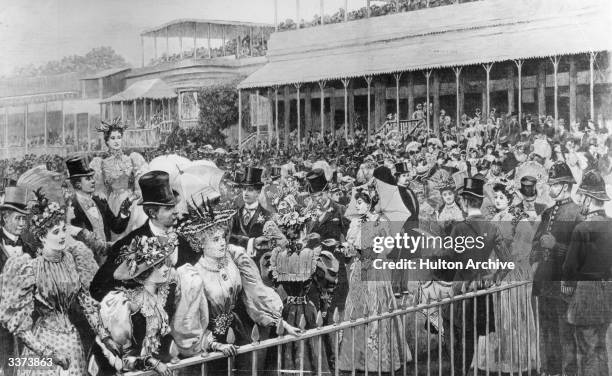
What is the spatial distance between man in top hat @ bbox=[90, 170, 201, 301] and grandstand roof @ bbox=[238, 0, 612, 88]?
1.13 metres

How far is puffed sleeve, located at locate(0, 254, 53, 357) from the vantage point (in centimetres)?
651

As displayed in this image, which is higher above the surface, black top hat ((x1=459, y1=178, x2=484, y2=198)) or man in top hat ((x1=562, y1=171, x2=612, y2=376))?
black top hat ((x1=459, y1=178, x2=484, y2=198))

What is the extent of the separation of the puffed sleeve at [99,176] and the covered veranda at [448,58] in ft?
4.45

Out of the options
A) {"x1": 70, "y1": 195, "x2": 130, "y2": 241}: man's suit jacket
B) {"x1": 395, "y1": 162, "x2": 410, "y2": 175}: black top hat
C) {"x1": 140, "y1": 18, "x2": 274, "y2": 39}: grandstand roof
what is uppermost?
{"x1": 140, "y1": 18, "x2": 274, "y2": 39}: grandstand roof

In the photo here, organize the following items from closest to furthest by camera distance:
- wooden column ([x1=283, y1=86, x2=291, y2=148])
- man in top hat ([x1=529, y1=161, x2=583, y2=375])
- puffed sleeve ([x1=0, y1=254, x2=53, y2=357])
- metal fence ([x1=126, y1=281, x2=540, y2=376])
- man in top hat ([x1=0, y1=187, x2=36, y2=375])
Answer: metal fence ([x1=126, y1=281, x2=540, y2=376]) < man in top hat ([x1=529, y1=161, x2=583, y2=375]) < puffed sleeve ([x1=0, y1=254, x2=53, y2=357]) < man in top hat ([x1=0, y1=187, x2=36, y2=375]) < wooden column ([x1=283, y1=86, x2=291, y2=148])

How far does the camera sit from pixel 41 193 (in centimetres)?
695

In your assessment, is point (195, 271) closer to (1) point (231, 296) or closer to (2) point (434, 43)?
(1) point (231, 296)

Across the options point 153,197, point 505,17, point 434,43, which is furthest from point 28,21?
point 505,17

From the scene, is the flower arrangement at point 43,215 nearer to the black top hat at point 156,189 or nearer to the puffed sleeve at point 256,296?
the black top hat at point 156,189

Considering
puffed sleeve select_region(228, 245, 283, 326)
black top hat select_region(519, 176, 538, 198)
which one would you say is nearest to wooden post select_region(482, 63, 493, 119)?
black top hat select_region(519, 176, 538, 198)

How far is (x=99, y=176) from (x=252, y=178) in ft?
4.34

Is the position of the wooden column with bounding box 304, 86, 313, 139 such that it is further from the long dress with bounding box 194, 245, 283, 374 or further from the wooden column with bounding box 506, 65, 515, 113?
the wooden column with bounding box 506, 65, 515, 113

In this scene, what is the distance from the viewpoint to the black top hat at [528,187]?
639cm

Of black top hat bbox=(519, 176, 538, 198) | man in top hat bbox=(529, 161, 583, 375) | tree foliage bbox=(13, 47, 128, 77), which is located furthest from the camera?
tree foliage bbox=(13, 47, 128, 77)
